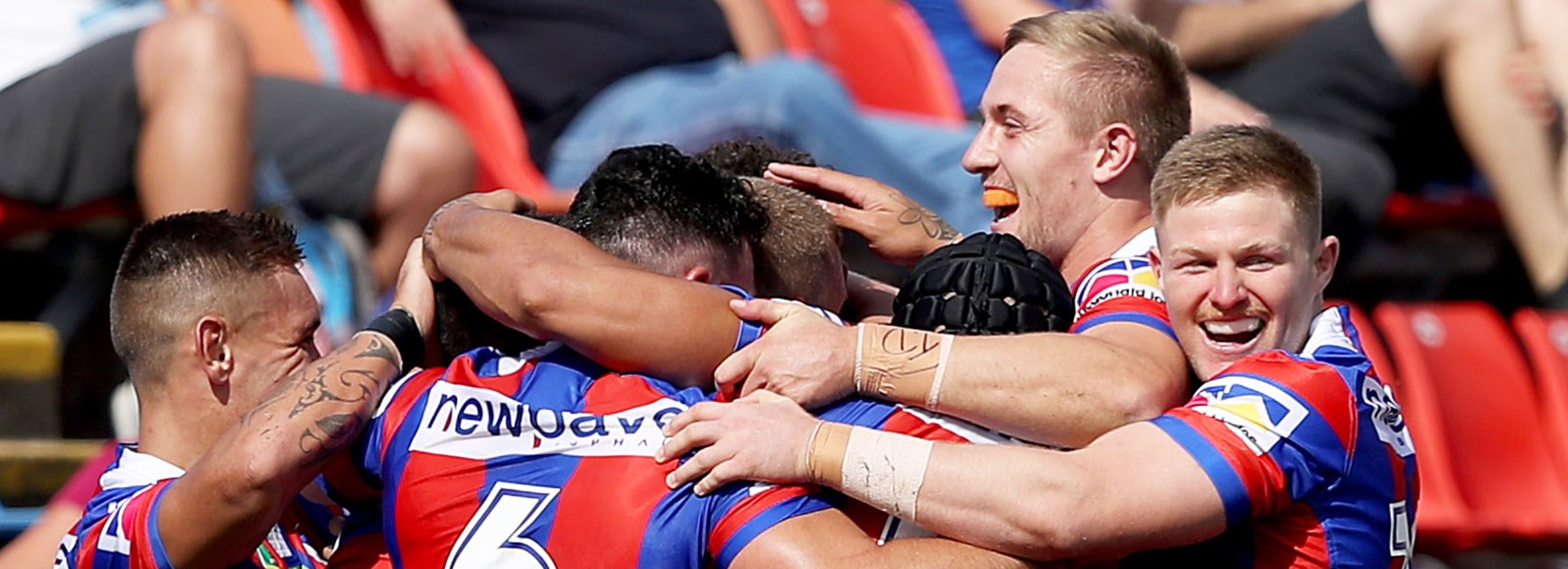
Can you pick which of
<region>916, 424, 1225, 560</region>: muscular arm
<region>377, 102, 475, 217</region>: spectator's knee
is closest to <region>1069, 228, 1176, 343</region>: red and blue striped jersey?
<region>916, 424, 1225, 560</region>: muscular arm

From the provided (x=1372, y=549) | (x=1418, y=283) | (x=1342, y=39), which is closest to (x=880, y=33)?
(x=1342, y=39)

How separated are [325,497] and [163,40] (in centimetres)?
250

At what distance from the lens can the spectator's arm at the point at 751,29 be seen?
7.00m

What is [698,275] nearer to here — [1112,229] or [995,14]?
[1112,229]

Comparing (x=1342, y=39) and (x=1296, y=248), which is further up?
(x=1296, y=248)

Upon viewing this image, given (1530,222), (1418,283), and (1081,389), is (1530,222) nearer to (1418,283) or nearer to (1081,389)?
(1418,283)

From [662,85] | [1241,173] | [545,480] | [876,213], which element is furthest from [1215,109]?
[545,480]

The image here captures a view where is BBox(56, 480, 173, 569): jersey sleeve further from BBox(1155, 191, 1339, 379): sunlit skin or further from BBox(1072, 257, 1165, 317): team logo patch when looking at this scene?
BBox(1155, 191, 1339, 379): sunlit skin

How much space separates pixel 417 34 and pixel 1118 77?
3.39m

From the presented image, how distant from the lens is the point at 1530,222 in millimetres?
7438

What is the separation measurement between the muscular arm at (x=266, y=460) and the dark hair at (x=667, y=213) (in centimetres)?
44

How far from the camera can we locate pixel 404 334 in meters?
3.34

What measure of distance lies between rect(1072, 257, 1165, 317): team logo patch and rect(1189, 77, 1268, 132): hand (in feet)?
11.3

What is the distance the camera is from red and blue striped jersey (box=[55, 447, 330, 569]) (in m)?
3.29
